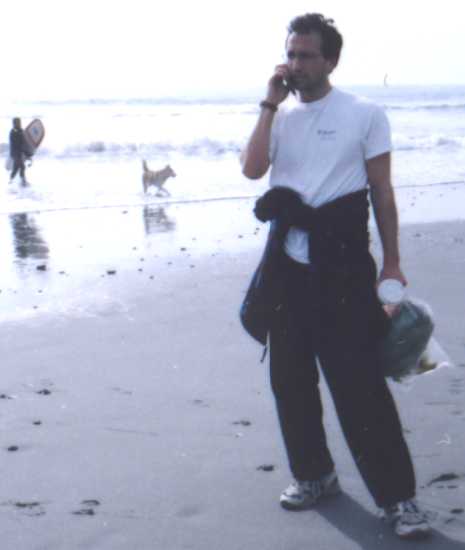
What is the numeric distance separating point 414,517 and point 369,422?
0.37 metres

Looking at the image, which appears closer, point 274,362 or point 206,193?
point 274,362

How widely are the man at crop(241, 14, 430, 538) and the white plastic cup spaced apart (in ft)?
0.12

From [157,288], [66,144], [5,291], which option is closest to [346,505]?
[157,288]

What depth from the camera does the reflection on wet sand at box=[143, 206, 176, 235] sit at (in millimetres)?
10648

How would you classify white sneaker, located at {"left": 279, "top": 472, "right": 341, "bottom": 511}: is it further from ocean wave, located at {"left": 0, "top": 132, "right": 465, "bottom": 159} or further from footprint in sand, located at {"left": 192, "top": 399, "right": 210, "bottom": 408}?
ocean wave, located at {"left": 0, "top": 132, "right": 465, "bottom": 159}

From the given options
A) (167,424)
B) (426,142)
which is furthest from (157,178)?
(426,142)

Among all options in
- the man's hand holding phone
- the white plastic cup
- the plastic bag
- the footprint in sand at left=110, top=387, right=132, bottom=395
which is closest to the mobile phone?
the man's hand holding phone

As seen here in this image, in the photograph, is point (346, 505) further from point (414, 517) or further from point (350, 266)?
point (350, 266)

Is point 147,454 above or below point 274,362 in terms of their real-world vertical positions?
below

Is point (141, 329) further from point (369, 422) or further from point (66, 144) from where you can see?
point (66, 144)

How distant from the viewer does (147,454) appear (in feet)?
12.5

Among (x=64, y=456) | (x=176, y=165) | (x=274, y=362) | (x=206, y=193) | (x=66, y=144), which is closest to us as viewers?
(x=274, y=362)

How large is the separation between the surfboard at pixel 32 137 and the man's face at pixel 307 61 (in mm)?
15100

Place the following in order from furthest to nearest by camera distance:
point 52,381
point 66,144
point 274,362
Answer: point 66,144
point 52,381
point 274,362
